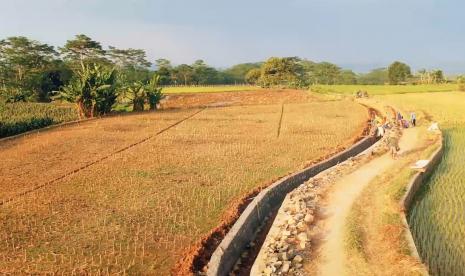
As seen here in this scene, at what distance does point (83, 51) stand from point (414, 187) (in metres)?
55.7

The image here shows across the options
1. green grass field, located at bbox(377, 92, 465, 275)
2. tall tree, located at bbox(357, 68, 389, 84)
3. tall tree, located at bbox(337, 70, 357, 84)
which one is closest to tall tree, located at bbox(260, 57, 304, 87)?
tall tree, located at bbox(337, 70, 357, 84)

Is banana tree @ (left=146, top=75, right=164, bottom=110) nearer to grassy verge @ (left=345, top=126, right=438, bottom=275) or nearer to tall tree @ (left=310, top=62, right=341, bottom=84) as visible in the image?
grassy verge @ (left=345, top=126, right=438, bottom=275)

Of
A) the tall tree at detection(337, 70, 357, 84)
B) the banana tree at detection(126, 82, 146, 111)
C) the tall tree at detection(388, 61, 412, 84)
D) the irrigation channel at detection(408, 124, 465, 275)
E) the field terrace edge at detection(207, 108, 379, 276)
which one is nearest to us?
the field terrace edge at detection(207, 108, 379, 276)

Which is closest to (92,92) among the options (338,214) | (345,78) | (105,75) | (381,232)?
(105,75)

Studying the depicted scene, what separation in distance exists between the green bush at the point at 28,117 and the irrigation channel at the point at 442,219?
20965mm

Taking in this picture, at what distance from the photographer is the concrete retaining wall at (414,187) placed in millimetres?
8734

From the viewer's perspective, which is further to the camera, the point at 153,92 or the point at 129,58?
the point at 129,58

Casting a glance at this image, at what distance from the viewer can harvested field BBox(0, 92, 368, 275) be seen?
8.66m

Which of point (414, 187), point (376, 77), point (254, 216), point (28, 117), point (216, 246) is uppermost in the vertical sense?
point (376, 77)

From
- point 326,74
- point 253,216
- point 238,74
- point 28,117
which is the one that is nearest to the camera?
point 253,216

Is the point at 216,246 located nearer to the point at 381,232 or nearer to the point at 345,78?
the point at 381,232

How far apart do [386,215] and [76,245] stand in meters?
6.42

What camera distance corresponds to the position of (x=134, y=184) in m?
13.4

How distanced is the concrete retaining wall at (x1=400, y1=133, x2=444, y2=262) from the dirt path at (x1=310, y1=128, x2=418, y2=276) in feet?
3.76
